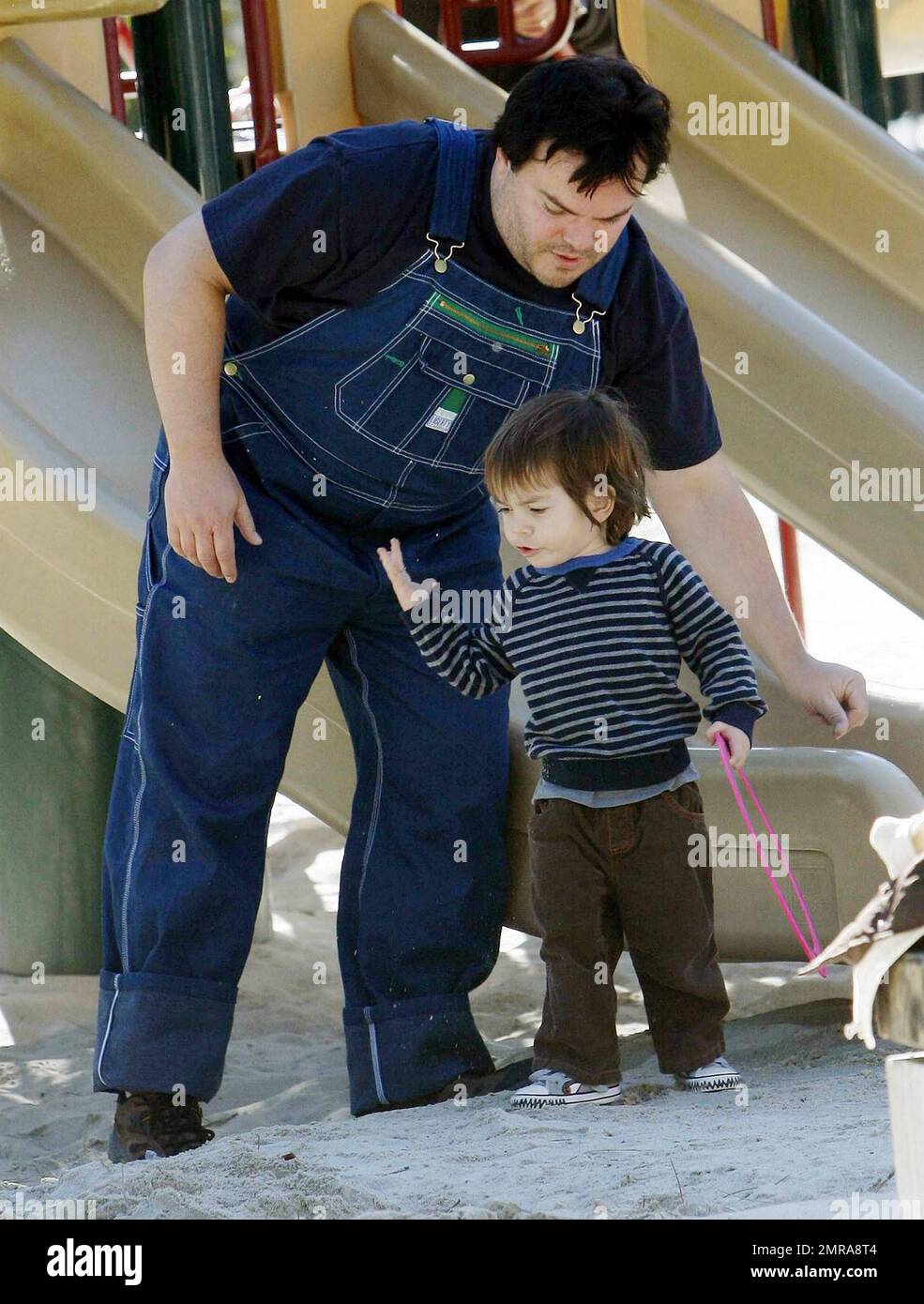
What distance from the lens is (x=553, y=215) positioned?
2146 millimetres

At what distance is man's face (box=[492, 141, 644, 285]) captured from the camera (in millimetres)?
2117

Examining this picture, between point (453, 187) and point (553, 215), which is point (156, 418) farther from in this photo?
point (553, 215)

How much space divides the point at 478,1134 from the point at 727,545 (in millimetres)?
886

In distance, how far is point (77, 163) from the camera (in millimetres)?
3416

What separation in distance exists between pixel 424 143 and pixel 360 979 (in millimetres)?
1192

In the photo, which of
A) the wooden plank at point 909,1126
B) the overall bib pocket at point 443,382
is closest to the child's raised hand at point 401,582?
the overall bib pocket at point 443,382

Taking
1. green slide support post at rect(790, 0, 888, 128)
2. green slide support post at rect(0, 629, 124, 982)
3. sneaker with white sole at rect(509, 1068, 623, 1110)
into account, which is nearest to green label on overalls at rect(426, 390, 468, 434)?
sneaker with white sole at rect(509, 1068, 623, 1110)

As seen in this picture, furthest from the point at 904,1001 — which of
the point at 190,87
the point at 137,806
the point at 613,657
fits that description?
the point at 190,87

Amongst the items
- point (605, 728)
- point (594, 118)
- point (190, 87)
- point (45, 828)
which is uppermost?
point (190, 87)

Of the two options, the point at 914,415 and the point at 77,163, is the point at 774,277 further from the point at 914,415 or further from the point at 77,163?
the point at 77,163

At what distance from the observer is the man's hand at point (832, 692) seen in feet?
7.51

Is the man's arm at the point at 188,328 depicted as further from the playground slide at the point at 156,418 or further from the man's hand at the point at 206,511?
the playground slide at the point at 156,418
